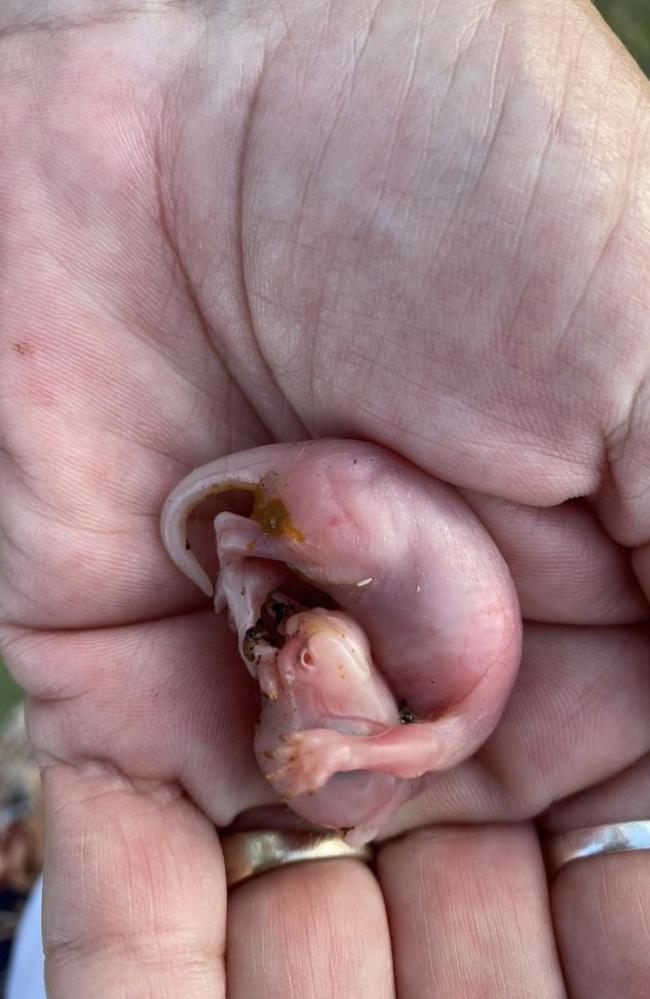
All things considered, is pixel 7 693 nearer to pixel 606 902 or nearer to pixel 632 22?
pixel 606 902

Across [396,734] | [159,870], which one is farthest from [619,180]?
[159,870]

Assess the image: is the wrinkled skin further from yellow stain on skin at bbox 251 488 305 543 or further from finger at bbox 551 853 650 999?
yellow stain on skin at bbox 251 488 305 543

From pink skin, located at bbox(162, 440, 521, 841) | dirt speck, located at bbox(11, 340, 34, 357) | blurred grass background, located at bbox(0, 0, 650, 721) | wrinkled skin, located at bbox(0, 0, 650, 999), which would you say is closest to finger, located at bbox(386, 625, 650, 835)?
wrinkled skin, located at bbox(0, 0, 650, 999)

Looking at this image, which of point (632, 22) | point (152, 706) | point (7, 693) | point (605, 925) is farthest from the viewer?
point (632, 22)

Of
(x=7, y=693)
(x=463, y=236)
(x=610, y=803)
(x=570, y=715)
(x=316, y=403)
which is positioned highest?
(x=463, y=236)

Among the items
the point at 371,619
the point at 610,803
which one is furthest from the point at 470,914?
the point at 371,619

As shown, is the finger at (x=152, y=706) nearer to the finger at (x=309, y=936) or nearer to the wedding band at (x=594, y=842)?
the finger at (x=309, y=936)
